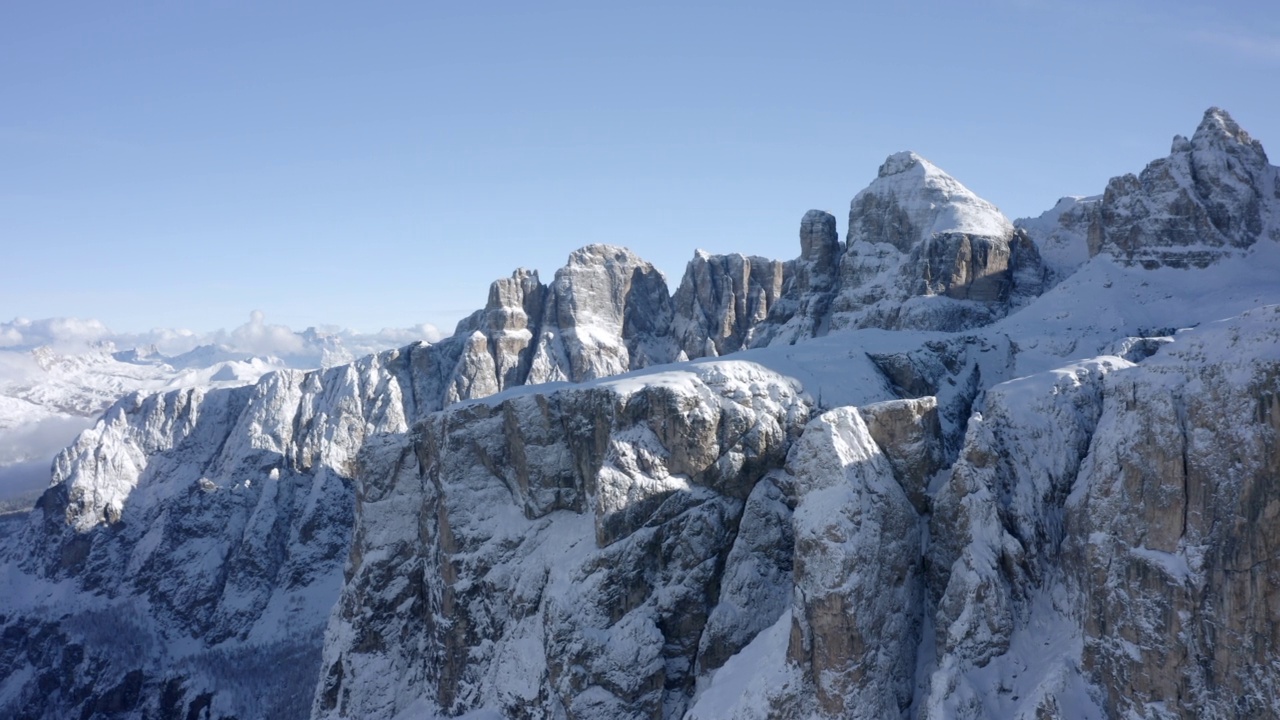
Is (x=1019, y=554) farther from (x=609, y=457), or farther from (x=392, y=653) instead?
(x=392, y=653)

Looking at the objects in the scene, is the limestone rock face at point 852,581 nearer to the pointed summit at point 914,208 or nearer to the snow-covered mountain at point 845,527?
the snow-covered mountain at point 845,527

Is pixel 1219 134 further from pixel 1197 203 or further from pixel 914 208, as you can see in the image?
pixel 914 208

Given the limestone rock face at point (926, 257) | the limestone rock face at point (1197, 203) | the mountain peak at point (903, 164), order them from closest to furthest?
the limestone rock face at point (1197, 203) → the limestone rock face at point (926, 257) → the mountain peak at point (903, 164)

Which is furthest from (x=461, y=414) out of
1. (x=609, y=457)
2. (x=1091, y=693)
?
(x=1091, y=693)

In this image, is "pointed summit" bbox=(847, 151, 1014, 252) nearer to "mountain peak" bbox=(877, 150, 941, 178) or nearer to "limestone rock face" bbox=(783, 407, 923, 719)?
"mountain peak" bbox=(877, 150, 941, 178)

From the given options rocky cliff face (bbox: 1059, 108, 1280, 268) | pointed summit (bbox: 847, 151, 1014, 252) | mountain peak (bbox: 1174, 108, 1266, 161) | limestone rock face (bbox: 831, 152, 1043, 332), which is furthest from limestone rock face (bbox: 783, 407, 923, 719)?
mountain peak (bbox: 1174, 108, 1266, 161)

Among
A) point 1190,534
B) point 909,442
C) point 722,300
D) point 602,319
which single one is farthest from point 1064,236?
point 1190,534

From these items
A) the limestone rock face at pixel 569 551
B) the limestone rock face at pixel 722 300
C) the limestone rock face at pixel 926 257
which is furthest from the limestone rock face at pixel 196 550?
the limestone rock face at pixel 926 257
